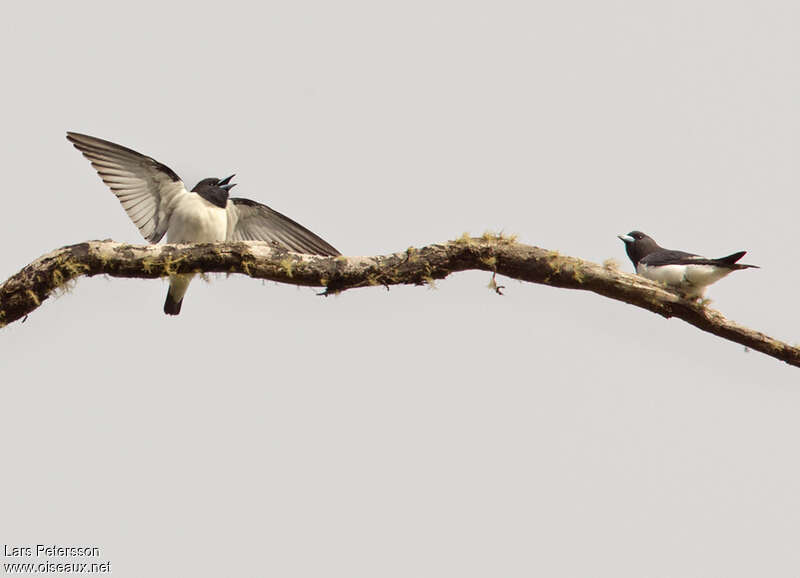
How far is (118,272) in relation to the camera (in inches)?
233

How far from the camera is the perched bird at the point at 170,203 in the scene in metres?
7.75

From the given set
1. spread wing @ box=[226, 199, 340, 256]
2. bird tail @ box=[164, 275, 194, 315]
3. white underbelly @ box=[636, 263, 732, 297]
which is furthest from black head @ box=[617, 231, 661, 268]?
bird tail @ box=[164, 275, 194, 315]

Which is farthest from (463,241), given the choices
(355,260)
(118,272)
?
(118,272)

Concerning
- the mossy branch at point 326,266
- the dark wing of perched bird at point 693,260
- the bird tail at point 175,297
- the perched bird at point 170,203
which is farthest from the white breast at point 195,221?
the dark wing of perched bird at point 693,260

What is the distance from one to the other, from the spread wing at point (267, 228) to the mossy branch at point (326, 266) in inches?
88.0

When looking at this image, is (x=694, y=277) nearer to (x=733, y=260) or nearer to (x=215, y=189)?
(x=733, y=260)

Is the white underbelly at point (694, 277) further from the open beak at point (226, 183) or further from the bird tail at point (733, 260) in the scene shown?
the open beak at point (226, 183)

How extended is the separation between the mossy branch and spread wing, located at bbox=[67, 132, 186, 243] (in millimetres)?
Answer: 2157

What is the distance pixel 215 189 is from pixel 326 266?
2.65 meters

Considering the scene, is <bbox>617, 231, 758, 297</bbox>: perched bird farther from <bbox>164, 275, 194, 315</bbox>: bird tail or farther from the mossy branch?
<bbox>164, 275, 194, 315</bbox>: bird tail

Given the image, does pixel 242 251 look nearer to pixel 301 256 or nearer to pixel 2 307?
pixel 301 256

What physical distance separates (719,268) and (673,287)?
1.54 feet

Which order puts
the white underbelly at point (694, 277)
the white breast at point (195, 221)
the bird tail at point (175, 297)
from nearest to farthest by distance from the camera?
the white underbelly at point (694, 277), the white breast at point (195, 221), the bird tail at point (175, 297)

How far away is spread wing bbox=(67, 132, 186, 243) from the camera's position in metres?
7.78
